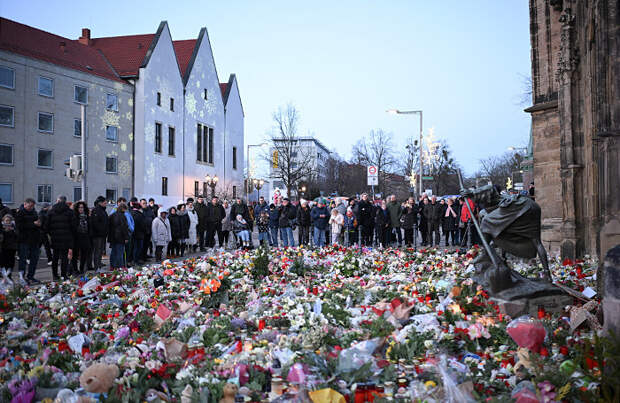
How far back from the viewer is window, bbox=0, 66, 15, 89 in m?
35.0

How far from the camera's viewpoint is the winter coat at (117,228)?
1403 centimetres

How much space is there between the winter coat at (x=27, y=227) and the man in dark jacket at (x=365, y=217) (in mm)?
11241

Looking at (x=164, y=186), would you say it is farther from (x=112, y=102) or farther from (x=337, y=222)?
(x=337, y=222)

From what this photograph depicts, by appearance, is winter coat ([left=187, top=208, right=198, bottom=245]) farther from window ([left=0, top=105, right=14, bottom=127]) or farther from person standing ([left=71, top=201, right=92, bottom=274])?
window ([left=0, top=105, right=14, bottom=127])

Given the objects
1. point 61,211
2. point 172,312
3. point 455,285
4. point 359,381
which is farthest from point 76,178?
point 359,381

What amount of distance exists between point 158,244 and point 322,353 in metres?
12.3

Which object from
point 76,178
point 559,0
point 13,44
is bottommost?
point 76,178

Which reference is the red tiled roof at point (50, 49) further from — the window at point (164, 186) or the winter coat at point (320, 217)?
the winter coat at point (320, 217)

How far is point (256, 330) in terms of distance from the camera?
6668 millimetres

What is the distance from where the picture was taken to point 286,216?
2023 cm

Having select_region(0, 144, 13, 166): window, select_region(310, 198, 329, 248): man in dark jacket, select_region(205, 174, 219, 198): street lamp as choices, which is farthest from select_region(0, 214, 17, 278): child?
select_region(205, 174, 219, 198): street lamp

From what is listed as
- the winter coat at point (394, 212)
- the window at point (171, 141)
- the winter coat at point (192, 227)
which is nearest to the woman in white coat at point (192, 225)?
the winter coat at point (192, 227)

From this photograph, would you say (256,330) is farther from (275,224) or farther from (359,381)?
(275,224)

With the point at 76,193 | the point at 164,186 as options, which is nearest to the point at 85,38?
the point at 164,186
